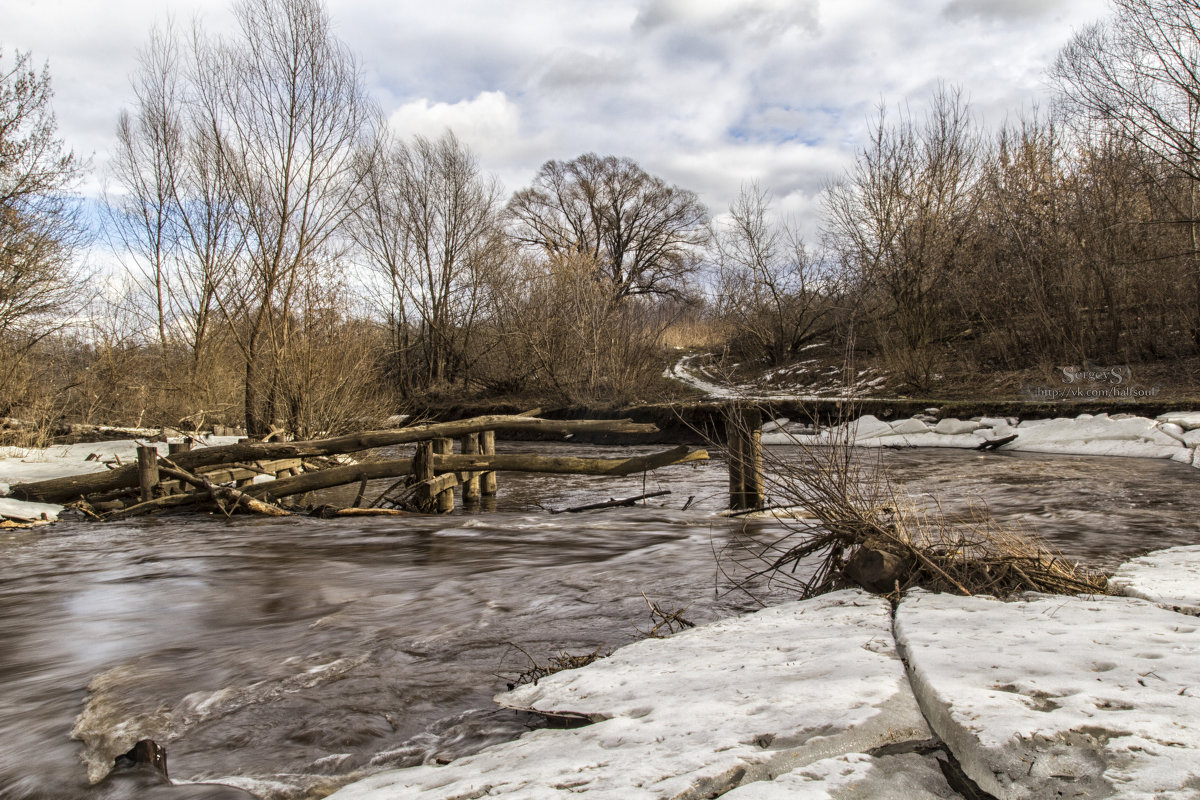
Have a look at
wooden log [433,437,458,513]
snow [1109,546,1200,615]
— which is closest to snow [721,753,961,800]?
snow [1109,546,1200,615]

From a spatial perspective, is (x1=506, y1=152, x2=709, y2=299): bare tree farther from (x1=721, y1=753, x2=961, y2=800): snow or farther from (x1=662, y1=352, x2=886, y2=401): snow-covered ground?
(x1=721, y1=753, x2=961, y2=800): snow

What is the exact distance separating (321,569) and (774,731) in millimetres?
4957

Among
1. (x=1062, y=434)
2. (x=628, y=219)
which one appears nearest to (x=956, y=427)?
(x=1062, y=434)

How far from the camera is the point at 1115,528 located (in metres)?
6.48

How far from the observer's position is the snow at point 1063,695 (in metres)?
1.63

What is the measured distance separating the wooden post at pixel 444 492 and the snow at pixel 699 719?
630 centimetres

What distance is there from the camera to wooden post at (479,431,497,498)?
34.0 ft

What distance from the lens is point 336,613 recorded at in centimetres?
477

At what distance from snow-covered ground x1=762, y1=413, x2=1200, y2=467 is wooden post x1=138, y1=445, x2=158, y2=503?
7.62m

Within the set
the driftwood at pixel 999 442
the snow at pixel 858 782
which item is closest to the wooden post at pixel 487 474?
the snow at pixel 858 782

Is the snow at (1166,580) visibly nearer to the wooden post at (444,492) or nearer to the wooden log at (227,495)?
the wooden post at (444,492)

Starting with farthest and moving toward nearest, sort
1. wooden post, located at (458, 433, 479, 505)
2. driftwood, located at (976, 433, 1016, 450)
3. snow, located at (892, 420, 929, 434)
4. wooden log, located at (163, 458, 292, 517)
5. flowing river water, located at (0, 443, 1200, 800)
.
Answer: snow, located at (892, 420, 929, 434) < driftwood, located at (976, 433, 1016, 450) < wooden post, located at (458, 433, 479, 505) < wooden log, located at (163, 458, 292, 517) < flowing river water, located at (0, 443, 1200, 800)

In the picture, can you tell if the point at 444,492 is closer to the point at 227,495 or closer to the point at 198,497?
the point at 227,495

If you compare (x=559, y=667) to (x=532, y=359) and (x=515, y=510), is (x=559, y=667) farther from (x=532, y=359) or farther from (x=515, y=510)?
(x=532, y=359)
